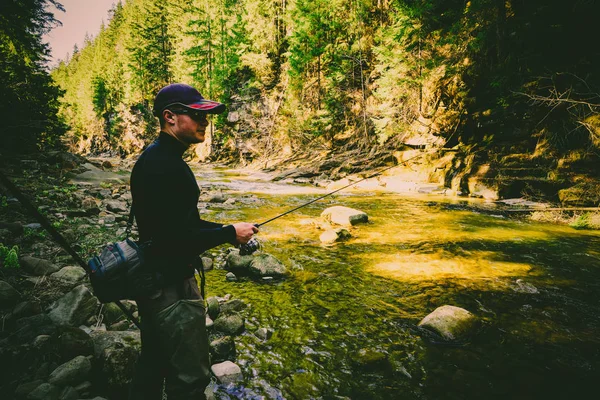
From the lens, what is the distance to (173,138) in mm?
2076

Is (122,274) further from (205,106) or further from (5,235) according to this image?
(5,235)

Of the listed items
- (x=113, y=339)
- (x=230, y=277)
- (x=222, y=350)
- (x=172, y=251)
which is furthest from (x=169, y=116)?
(x=230, y=277)

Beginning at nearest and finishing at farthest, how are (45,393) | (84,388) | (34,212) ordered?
(34,212) < (45,393) < (84,388)

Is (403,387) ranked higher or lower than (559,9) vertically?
lower

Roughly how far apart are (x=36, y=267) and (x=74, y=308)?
174cm

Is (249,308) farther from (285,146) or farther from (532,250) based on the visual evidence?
(285,146)

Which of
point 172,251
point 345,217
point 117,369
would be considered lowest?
point 345,217

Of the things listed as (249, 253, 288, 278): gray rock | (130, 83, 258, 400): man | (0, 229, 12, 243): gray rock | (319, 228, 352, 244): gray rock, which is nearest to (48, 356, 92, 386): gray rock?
(130, 83, 258, 400): man

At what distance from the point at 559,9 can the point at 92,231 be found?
15922 millimetres

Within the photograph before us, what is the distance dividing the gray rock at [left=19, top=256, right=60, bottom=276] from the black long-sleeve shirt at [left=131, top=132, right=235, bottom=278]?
156 inches

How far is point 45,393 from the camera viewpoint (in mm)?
2357

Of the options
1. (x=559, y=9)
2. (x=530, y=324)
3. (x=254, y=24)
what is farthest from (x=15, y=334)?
(x=254, y=24)

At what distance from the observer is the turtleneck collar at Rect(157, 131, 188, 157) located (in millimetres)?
2019

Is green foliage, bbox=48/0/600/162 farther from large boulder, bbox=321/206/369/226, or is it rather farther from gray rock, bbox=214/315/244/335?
gray rock, bbox=214/315/244/335
